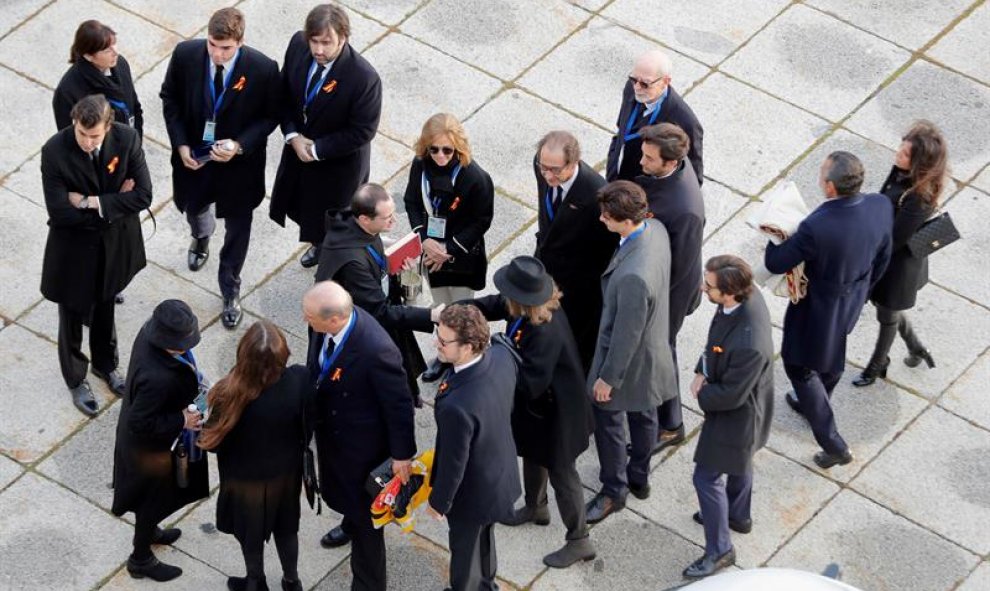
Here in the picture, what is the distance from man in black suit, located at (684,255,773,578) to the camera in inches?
316

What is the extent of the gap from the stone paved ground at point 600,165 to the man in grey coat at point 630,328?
0.74 metres

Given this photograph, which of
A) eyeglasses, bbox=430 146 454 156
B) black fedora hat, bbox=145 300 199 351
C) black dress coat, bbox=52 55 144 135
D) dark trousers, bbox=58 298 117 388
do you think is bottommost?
dark trousers, bbox=58 298 117 388

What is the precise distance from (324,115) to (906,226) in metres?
3.46

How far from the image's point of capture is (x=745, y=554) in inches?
352

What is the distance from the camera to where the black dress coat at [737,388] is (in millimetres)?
8055

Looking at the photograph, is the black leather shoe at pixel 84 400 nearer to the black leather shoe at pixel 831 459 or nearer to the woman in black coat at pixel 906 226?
the black leather shoe at pixel 831 459

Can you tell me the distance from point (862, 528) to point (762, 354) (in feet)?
5.38

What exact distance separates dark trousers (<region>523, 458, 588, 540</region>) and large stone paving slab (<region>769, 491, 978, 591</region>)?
1136 mm

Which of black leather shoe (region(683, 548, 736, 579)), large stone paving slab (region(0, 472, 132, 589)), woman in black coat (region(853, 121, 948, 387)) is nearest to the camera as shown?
large stone paving slab (region(0, 472, 132, 589))

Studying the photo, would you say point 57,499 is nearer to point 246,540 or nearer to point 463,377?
point 246,540

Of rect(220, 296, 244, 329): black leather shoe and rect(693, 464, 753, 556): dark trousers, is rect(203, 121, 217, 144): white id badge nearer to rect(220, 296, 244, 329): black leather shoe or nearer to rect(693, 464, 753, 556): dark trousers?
rect(220, 296, 244, 329): black leather shoe

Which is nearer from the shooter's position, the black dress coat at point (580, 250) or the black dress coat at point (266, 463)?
the black dress coat at point (266, 463)

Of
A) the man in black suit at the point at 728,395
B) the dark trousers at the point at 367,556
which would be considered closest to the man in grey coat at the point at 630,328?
the man in black suit at the point at 728,395

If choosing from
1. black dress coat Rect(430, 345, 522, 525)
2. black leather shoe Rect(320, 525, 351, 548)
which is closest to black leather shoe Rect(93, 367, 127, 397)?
black leather shoe Rect(320, 525, 351, 548)
